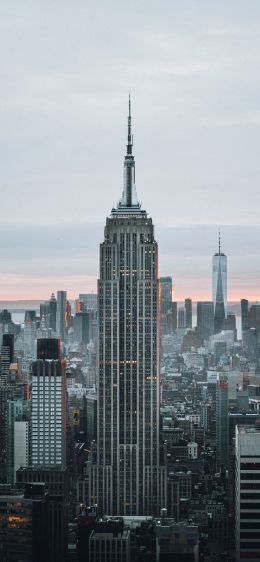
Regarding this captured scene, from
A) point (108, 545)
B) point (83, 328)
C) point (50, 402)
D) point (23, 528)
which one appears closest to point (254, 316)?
point (83, 328)

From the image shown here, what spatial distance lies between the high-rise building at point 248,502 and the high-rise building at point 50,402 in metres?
7.55

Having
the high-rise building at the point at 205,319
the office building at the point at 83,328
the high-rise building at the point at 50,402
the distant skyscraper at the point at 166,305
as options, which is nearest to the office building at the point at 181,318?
the distant skyscraper at the point at 166,305

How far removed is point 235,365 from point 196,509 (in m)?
6.71

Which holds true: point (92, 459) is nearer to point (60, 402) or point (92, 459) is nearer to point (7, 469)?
point (60, 402)

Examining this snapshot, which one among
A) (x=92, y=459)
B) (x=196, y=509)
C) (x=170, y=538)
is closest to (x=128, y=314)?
(x=92, y=459)

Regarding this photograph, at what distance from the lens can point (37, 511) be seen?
1399 centimetres

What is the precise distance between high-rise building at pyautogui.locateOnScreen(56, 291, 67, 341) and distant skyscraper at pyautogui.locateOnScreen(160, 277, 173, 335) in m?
1.70

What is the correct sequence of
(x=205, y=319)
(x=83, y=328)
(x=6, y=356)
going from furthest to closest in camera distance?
(x=6, y=356) < (x=205, y=319) < (x=83, y=328)

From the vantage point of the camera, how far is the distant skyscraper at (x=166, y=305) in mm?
19319

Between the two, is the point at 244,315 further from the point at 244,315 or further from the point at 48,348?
the point at 48,348

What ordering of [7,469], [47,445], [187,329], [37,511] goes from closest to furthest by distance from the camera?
[37,511] → [7,469] → [47,445] → [187,329]

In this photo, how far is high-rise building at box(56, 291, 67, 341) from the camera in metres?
16.4

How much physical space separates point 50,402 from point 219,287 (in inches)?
198

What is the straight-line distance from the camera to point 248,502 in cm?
1367
